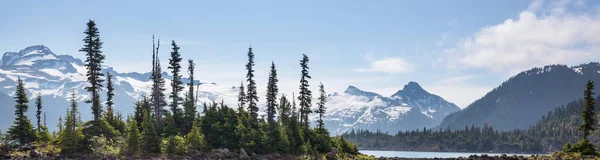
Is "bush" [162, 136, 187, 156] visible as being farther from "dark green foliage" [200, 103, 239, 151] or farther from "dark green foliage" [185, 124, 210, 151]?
"dark green foliage" [200, 103, 239, 151]

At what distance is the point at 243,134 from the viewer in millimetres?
74000

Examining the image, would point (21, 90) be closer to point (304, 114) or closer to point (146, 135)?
point (146, 135)

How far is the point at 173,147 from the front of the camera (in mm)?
63281

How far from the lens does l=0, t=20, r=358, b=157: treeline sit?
5853cm

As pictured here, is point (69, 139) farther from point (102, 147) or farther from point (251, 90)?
point (251, 90)

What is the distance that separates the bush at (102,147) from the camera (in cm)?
5536

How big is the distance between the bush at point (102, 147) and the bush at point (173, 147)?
597cm

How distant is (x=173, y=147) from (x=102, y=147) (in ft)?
30.7

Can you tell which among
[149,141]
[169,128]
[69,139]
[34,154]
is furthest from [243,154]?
[34,154]

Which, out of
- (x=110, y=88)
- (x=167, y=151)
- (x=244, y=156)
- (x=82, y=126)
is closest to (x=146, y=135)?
(x=167, y=151)

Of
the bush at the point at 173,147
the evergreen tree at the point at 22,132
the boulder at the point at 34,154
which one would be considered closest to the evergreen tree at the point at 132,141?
the bush at the point at 173,147

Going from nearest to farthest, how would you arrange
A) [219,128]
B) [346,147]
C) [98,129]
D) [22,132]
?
[98,129], [22,132], [219,128], [346,147]

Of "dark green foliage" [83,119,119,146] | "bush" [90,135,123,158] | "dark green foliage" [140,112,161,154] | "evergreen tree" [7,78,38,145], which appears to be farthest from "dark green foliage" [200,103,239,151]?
"evergreen tree" [7,78,38,145]

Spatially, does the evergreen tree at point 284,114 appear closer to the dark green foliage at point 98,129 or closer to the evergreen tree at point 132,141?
the evergreen tree at point 132,141
